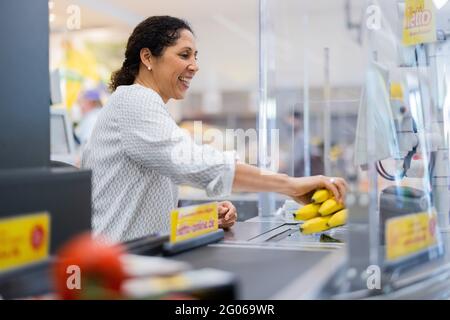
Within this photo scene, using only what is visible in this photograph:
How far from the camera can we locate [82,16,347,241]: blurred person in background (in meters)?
1.48

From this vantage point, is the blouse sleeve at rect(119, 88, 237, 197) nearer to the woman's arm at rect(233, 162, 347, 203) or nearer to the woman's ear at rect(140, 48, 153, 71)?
the woman's arm at rect(233, 162, 347, 203)

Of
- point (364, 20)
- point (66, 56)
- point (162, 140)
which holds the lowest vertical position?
point (162, 140)

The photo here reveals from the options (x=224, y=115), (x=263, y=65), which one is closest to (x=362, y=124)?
(x=263, y=65)

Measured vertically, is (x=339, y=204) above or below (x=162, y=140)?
below

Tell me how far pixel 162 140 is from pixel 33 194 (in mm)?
619

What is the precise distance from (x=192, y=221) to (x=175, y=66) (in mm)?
670

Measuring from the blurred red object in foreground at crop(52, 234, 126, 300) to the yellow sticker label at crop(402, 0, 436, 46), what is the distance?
1.02 metres

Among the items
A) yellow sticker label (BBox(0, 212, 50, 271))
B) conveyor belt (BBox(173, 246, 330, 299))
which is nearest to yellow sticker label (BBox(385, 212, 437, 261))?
conveyor belt (BBox(173, 246, 330, 299))

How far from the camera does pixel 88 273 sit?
2.83 feet

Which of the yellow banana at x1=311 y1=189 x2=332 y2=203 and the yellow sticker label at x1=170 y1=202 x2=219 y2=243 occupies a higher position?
the yellow banana at x1=311 y1=189 x2=332 y2=203

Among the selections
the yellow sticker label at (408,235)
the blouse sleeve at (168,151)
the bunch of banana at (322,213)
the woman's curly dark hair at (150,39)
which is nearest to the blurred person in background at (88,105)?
the woman's curly dark hair at (150,39)

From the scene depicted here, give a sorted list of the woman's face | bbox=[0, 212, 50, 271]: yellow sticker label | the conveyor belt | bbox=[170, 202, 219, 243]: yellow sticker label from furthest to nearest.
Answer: the woman's face, bbox=[170, 202, 219, 243]: yellow sticker label, the conveyor belt, bbox=[0, 212, 50, 271]: yellow sticker label
